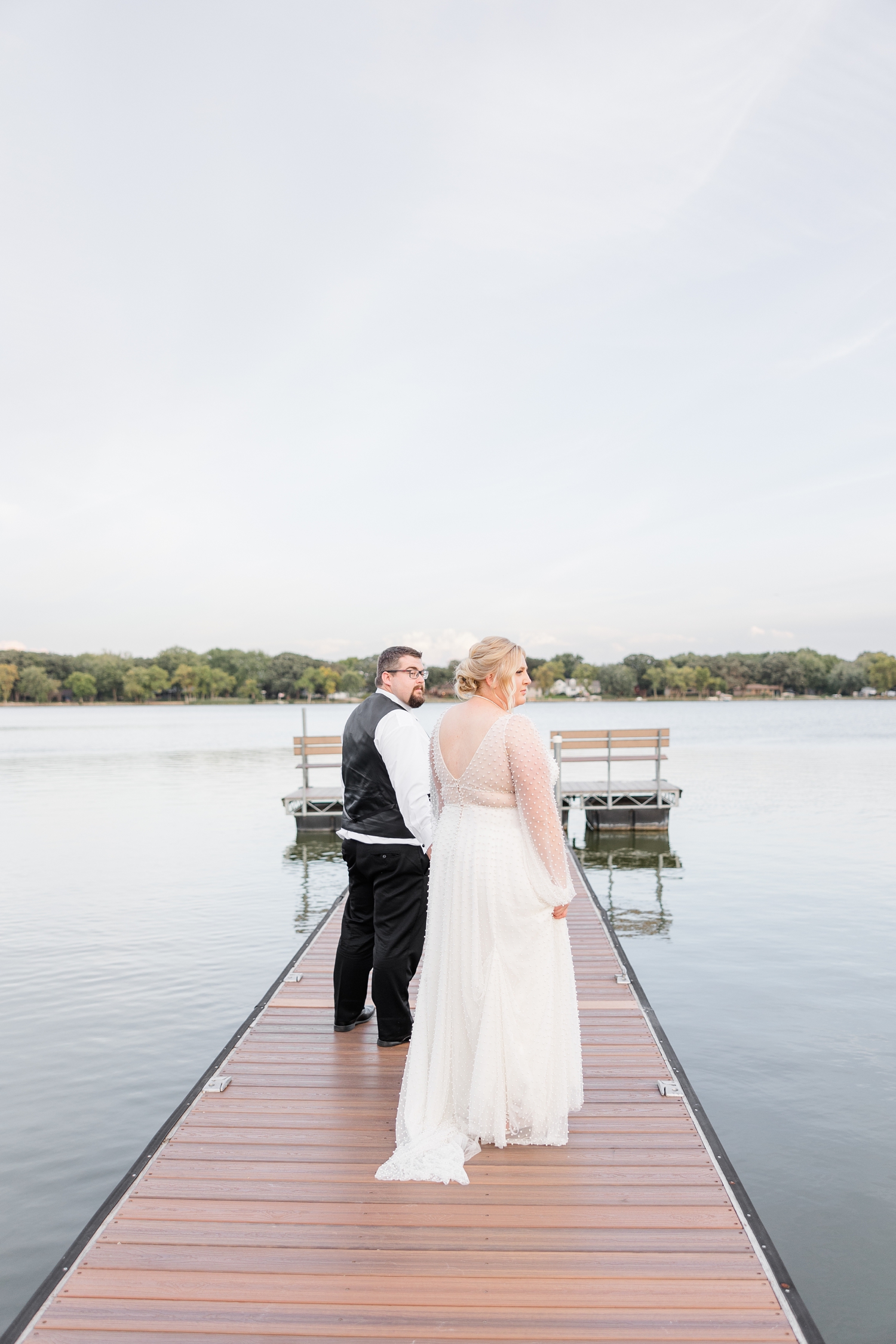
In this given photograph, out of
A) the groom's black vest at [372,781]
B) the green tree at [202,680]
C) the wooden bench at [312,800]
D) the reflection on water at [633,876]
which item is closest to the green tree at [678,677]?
the green tree at [202,680]

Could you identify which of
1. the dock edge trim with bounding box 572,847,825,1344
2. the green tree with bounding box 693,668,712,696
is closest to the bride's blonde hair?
the dock edge trim with bounding box 572,847,825,1344

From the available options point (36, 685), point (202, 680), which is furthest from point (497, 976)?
point (36, 685)

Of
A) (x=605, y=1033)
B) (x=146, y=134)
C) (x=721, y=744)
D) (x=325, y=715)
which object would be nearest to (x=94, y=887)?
(x=605, y=1033)

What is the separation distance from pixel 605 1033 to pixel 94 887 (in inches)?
395

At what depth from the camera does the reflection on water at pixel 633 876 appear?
10523 millimetres

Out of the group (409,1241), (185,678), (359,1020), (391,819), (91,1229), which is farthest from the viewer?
(185,678)

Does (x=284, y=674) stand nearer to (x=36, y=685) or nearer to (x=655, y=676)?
(x=36, y=685)

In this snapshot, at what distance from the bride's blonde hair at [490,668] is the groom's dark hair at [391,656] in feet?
3.33

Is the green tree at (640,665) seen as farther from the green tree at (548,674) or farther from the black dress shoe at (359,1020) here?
the black dress shoe at (359,1020)

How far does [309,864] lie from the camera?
14203 mm

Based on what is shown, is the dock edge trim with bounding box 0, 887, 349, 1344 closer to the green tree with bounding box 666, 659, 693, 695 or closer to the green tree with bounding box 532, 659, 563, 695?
the green tree with bounding box 532, 659, 563, 695

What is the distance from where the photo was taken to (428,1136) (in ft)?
10.6

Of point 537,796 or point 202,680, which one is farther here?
point 202,680

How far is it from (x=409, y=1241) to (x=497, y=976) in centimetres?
90
